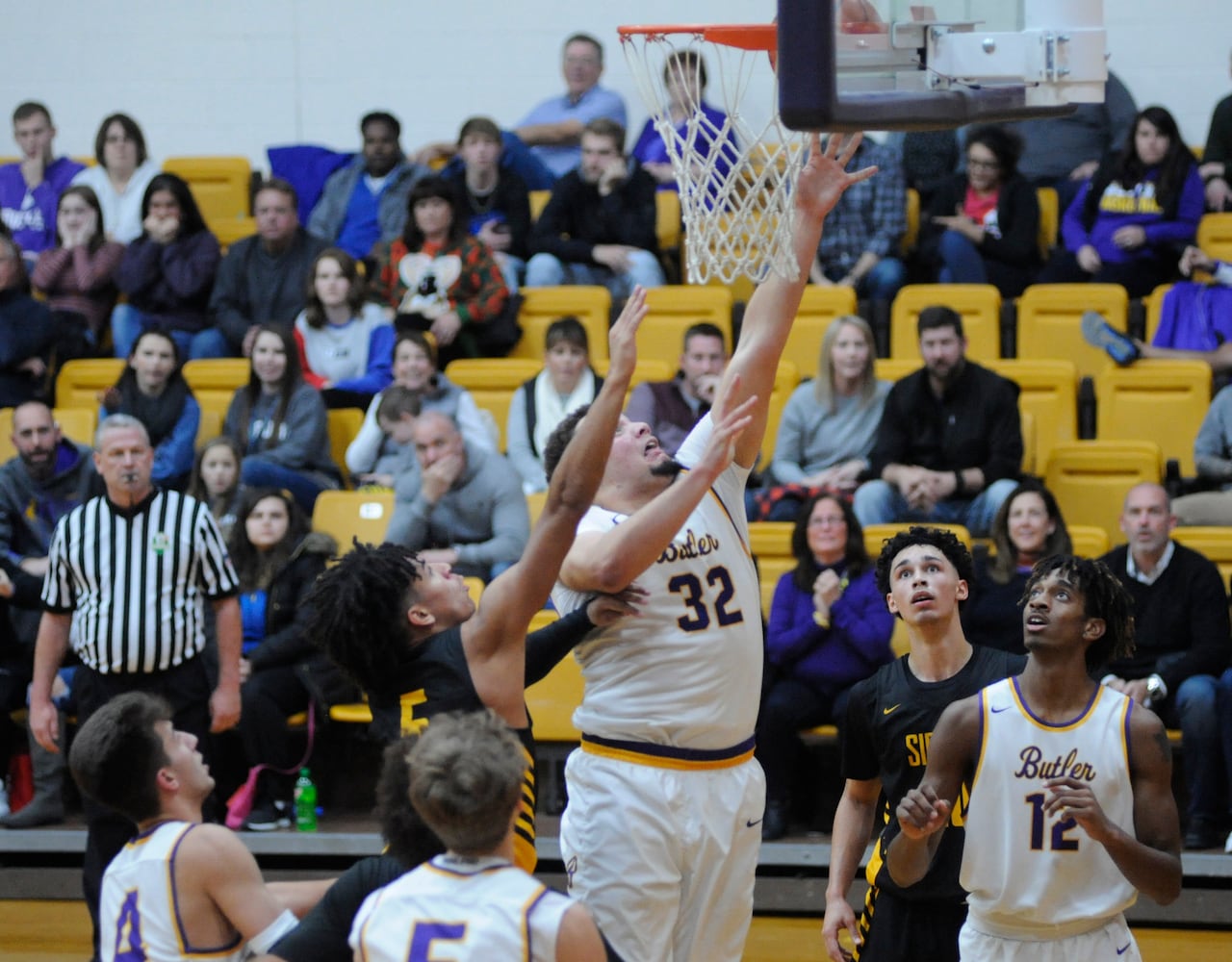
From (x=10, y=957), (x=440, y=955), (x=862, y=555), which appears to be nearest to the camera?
(x=440, y=955)

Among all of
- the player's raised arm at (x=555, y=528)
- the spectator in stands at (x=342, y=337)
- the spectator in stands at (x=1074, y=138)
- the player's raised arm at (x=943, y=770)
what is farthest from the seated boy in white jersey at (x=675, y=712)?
the spectator in stands at (x=1074, y=138)

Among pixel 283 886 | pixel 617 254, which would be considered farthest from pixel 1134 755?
pixel 617 254

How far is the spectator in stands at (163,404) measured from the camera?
8.55 meters

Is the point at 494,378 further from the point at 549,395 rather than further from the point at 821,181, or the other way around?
the point at 821,181

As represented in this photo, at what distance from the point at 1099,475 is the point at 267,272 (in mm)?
4692

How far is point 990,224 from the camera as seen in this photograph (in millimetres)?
9367

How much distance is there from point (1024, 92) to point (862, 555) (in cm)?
317

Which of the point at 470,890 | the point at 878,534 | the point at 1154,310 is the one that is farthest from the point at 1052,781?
the point at 1154,310

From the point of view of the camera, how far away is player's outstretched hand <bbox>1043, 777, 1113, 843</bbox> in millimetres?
3451

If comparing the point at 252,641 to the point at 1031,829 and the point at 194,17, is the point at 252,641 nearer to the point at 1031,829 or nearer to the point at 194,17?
the point at 1031,829

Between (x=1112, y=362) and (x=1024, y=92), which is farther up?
(x=1024, y=92)

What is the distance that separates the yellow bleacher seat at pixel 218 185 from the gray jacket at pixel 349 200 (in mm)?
647

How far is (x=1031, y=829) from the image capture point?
376 cm

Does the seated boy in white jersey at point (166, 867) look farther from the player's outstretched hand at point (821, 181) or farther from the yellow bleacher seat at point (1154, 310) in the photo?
the yellow bleacher seat at point (1154, 310)
